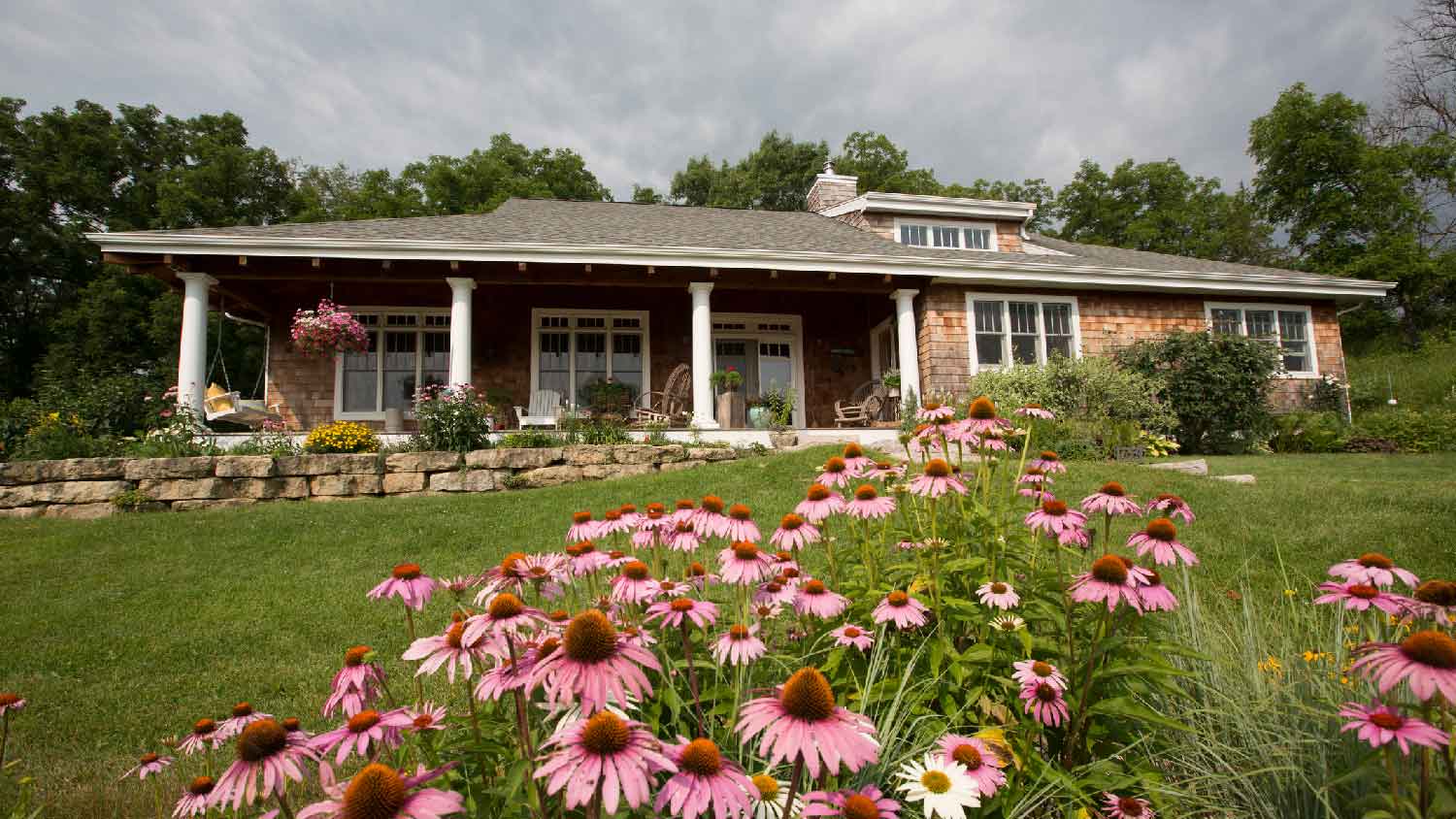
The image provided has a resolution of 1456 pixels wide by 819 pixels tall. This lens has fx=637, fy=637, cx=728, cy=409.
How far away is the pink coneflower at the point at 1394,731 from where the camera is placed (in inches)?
37.8

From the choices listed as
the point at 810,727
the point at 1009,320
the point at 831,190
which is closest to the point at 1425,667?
the point at 810,727

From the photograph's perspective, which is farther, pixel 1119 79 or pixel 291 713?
pixel 1119 79

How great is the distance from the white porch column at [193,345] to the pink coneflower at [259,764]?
10.1 metres

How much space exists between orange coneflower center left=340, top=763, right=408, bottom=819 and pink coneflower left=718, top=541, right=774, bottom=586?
31.6 inches

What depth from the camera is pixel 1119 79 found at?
43.8 ft

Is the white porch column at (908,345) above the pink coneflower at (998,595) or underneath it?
above

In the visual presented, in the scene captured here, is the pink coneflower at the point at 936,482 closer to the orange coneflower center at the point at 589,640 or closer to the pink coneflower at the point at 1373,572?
the pink coneflower at the point at 1373,572

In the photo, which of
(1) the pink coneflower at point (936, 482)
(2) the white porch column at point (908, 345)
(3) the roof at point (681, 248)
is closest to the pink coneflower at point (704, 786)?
(1) the pink coneflower at point (936, 482)

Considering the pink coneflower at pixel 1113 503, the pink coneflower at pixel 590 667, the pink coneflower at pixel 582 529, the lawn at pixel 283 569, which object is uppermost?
the pink coneflower at pixel 1113 503

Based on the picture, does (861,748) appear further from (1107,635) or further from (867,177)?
(867,177)

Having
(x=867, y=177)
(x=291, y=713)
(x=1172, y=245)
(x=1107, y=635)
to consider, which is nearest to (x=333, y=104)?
(x=291, y=713)

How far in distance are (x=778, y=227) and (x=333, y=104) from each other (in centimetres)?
1101

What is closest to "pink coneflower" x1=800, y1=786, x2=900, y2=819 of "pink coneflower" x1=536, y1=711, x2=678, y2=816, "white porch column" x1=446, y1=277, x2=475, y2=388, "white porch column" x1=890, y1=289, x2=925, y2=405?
"pink coneflower" x1=536, y1=711, x2=678, y2=816

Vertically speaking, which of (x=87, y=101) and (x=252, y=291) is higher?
Result: (x=87, y=101)
